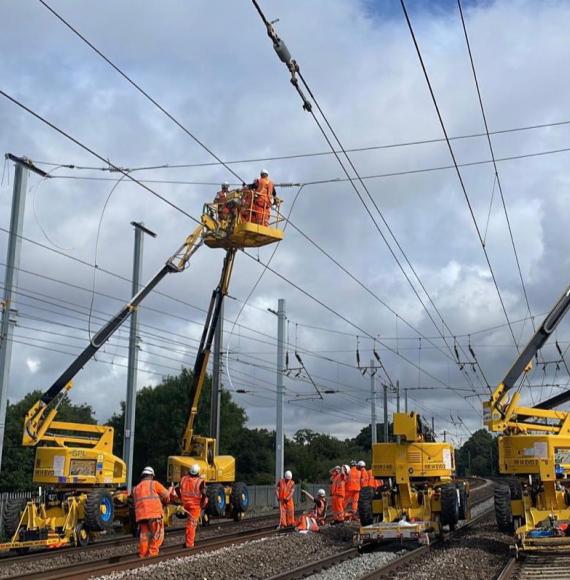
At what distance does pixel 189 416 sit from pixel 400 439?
7.65 m

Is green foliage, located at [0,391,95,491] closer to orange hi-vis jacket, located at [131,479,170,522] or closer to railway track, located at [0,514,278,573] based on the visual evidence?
railway track, located at [0,514,278,573]

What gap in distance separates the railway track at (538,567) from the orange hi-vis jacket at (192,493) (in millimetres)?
5907

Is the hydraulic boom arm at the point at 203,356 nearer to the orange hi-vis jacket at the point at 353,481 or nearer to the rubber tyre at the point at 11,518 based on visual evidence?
the orange hi-vis jacket at the point at 353,481

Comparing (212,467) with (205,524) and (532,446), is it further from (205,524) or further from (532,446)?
(532,446)

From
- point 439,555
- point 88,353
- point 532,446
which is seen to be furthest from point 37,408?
point 532,446

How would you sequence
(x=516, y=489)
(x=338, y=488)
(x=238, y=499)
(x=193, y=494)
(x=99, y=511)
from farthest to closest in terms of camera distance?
(x=238, y=499) < (x=338, y=488) < (x=99, y=511) < (x=516, y=489) < (x=193, y=494)

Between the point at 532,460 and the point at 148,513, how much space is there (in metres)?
8.56

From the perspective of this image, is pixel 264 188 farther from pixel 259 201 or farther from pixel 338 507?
pixel 338 507

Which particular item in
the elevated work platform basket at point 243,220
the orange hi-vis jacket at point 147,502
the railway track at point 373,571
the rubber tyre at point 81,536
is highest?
the elevated work platform basket at point 243,220

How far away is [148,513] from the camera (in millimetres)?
13109

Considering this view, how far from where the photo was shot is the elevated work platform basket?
72.2ft

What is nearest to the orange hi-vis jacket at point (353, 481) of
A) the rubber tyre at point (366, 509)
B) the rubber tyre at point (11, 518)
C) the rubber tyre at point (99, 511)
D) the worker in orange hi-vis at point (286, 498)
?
the worker in orange hi-vis at point (286, 498)

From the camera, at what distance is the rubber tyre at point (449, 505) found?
19078 mm

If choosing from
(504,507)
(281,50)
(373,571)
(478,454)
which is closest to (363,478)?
(504,507)
